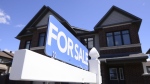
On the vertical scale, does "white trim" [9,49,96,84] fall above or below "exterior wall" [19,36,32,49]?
below

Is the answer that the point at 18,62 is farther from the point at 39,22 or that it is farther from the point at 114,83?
the point at 39,22

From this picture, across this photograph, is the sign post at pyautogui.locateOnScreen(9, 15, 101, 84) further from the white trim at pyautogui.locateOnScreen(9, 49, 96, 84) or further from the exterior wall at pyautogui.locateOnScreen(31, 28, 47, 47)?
the exterior wall at pyautogui.locateOnScreen(31, 28, 47, 47)

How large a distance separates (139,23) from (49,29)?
13061 mm

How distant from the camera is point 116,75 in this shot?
11.5 metres

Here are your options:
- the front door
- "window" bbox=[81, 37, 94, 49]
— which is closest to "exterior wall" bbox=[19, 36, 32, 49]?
"window" bbox=[81, 37, 94, 49]

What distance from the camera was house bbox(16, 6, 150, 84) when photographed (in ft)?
34.2

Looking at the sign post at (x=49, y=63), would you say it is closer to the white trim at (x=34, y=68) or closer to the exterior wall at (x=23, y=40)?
the white trim at (x=34, y=68)

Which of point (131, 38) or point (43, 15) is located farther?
point (43, 15)

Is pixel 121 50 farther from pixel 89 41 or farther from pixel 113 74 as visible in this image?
pixel 89 41

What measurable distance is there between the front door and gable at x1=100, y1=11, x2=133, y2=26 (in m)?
4.90

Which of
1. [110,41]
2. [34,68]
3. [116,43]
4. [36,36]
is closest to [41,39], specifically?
[36,36]

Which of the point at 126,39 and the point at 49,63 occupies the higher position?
the point at 126,39

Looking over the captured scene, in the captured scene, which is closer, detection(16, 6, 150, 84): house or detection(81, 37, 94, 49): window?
detection(16, 6, 150, 84): house

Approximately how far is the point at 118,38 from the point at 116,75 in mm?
3646
